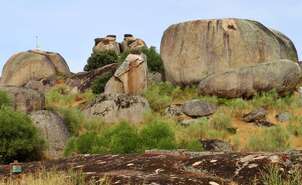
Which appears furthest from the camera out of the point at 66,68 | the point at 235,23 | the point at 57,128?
the point at 66,68

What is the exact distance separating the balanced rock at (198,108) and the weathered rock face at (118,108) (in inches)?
74.5

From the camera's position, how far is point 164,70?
3747 cm

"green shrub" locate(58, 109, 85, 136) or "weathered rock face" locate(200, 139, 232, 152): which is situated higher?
"green shrub" locate(58, 109, 85, 136)

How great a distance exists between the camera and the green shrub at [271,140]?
2447 centimetres

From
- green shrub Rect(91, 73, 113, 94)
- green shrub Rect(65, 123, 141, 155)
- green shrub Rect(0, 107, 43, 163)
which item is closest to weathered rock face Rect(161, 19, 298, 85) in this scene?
green shrub Rect(91, 73, 113, 94)

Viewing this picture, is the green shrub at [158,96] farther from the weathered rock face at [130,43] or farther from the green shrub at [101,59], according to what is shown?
the weathered rock face at [130,43]

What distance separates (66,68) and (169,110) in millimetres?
15549

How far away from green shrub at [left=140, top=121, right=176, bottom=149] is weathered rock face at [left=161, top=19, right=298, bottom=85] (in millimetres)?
15670

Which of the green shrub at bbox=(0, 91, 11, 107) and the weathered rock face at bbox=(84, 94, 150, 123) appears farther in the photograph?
the weathered rock face at bbox=(84, 94, 150, 123)

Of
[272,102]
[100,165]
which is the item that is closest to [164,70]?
[272,102]

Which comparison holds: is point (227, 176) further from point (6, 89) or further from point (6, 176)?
point (6, 89)

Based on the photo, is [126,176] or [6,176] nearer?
[126,176]

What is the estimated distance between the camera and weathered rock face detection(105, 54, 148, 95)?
113 ft

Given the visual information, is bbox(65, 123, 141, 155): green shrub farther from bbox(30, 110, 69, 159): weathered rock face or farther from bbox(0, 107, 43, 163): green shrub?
bbox(30, 110, 69, 159): weathered rock face
